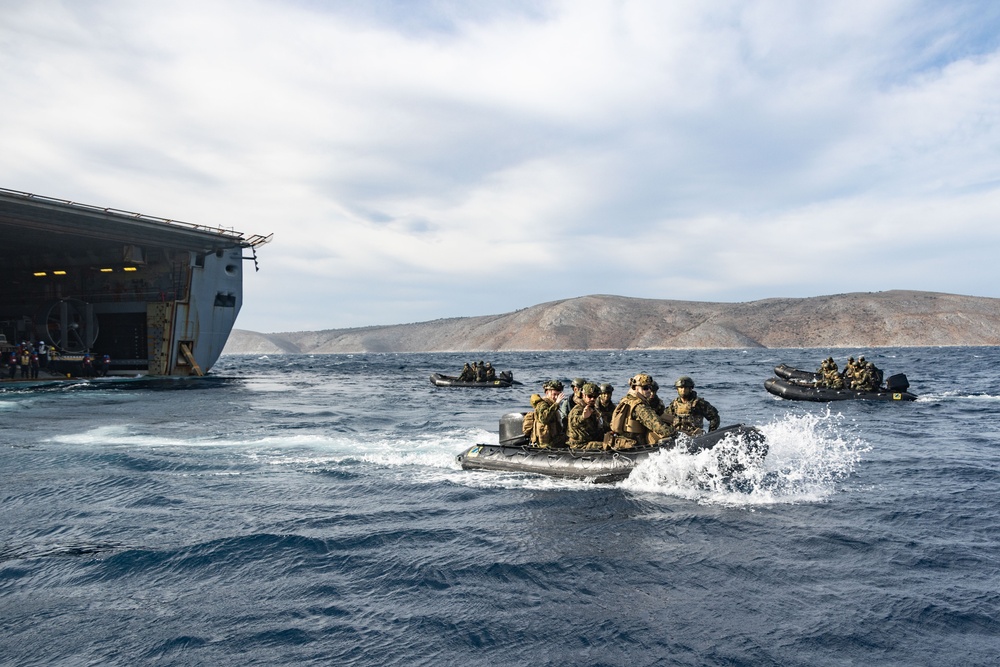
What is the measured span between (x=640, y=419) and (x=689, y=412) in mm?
1273

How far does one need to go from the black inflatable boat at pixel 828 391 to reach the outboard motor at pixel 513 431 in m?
21.2

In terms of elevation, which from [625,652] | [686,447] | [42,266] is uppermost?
[42,266]

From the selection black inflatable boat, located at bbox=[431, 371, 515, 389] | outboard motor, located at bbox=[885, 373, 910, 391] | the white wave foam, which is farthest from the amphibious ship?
outboard motor, located at bbox=[885, 373, 910, 391]

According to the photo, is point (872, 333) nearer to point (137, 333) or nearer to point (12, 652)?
point (137, 333)

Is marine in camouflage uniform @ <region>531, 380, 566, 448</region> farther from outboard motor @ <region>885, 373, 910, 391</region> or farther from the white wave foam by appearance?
outboard motor @ <region>885, 373, 910, 391</region>

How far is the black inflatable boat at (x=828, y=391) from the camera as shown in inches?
1154

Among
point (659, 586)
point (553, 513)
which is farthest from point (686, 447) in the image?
point (659, 586)

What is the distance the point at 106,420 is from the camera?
2455cm

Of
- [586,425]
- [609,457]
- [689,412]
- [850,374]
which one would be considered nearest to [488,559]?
[609,457]

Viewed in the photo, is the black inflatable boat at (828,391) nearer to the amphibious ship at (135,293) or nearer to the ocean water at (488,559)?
the ocean water at (488,559)

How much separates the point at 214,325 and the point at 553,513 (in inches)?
1654

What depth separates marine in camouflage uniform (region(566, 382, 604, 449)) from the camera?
14.0m

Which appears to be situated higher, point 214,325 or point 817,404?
point 214,325

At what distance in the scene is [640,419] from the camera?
13.2m
